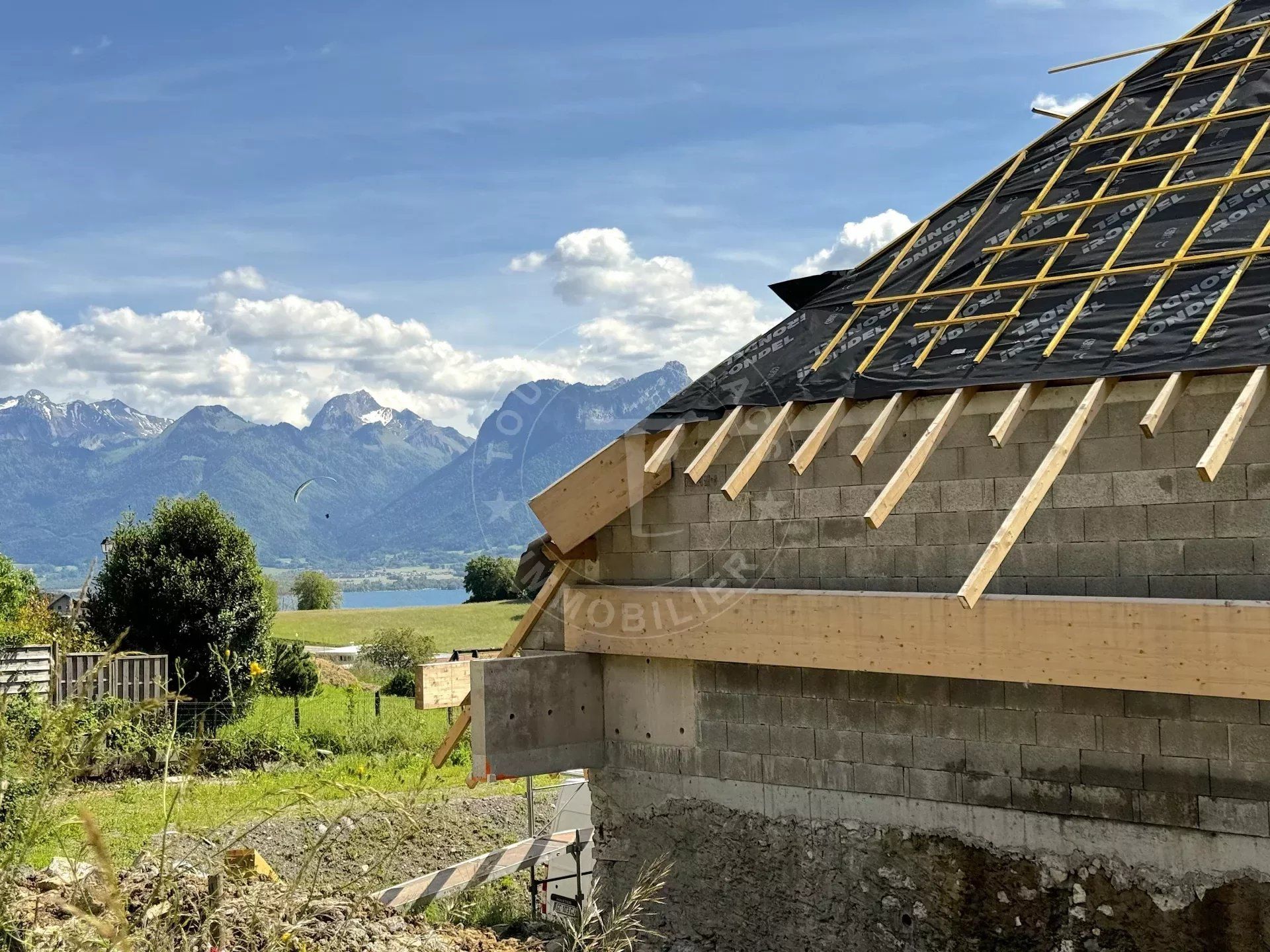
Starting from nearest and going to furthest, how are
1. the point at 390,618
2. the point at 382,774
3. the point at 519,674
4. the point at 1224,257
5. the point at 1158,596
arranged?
the point at 1158,596 → the point at 1224,257 → the point at 519,674 → the point at 382,774 → the point at 390,618

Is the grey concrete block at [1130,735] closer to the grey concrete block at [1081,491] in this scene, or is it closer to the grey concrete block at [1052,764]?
the grey concrete block at [1052,764]

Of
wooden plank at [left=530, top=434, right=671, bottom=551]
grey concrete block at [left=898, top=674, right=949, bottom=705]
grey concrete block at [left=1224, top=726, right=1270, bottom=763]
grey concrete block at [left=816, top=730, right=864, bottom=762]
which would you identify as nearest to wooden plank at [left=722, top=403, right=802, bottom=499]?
wooden plank at [left=530, top=434, right=671, bottom=551]

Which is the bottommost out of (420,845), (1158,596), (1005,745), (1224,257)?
(420,845)

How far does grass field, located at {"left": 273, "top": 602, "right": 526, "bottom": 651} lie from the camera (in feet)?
132

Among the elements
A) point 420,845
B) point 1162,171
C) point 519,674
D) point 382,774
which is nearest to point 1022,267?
point 1162,171

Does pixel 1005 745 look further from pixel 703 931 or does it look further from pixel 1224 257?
pixel 1224 257

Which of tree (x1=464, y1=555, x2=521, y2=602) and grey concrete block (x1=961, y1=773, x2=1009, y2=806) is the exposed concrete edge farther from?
tree (x1=464, y1=555, x2=521, y2=602)

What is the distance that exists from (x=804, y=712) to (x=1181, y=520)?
9.04ft

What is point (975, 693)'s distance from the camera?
6.89m

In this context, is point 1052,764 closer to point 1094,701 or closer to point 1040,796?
point 1040,796

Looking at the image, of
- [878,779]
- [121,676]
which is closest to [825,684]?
[878,779]

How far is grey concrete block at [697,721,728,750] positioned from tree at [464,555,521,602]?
45.9m

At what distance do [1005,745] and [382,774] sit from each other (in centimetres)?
1055

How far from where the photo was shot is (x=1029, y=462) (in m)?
6.86
